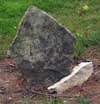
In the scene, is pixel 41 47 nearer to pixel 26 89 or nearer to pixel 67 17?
pixel 26 89

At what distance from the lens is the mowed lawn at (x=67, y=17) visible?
8000mm

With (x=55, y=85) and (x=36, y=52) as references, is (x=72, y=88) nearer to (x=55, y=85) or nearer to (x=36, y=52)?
(x=55, y=85)

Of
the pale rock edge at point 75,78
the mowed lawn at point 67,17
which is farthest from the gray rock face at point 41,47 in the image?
the mowed lawn at point 67,17

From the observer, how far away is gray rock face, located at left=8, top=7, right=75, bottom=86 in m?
6.14

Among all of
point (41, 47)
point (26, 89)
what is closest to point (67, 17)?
point (41, 47)

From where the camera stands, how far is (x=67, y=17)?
9359mm

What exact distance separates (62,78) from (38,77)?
279 millimetres

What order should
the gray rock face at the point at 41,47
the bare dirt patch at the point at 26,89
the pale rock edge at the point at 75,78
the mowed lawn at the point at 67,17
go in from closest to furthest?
the bare dirt patch at the point at 26,89 → the pale rock edge at the point at 75,78 → the gray rock face at the point at 41,47 → the mowed lawn at the point at 67,17

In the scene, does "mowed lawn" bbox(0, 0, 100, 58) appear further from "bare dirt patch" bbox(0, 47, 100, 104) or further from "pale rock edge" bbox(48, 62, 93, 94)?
"pale rock edge" bbox(48, 62, 93, 94)

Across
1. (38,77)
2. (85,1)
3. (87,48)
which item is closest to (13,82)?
(38,77)

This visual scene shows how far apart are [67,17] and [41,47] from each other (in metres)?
3.29

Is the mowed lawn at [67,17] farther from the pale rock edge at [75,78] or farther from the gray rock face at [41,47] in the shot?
the gray rock face at [41,47]

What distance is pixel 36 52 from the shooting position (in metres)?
6.15

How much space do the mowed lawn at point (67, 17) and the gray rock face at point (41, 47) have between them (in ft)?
4.07
